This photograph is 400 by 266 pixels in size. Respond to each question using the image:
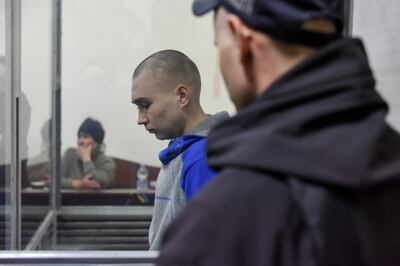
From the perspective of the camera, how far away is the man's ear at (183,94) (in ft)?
6.87

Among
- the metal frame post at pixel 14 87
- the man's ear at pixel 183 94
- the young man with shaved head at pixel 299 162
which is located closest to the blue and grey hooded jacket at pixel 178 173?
the man's ear at pixel 183 94

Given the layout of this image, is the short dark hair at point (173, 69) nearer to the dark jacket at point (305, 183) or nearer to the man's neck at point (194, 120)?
the man's neck at point (194, 120)

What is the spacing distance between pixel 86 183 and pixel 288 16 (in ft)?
10.4

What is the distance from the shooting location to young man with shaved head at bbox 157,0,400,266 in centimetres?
77

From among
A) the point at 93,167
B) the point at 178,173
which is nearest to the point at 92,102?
the point at 93,167

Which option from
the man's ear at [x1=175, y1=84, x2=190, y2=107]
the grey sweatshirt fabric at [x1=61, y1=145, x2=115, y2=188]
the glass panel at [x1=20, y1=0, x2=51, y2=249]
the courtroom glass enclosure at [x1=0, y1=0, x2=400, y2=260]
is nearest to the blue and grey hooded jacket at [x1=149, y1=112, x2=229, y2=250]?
the man's ear at [x1=175, y1=84, x2=190, y2=107]

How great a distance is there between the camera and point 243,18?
2.88 ft

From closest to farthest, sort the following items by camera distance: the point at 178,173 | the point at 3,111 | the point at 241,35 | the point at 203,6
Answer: the point at 241,35, the point at 203,6, the point at 178,173, the point at 3,111

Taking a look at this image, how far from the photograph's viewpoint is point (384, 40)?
2150 millimetres

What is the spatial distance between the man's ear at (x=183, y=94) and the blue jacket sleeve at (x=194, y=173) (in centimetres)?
27

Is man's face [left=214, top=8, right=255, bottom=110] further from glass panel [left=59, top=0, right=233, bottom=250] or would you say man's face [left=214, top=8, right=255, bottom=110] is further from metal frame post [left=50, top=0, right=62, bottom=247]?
metal frame post [left=50, top=0, right=62, bottom=247]

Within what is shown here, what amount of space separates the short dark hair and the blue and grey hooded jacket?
7.4 inches

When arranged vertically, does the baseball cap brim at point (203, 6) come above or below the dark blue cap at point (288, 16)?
above

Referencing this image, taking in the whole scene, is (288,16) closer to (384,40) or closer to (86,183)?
(384,40)
